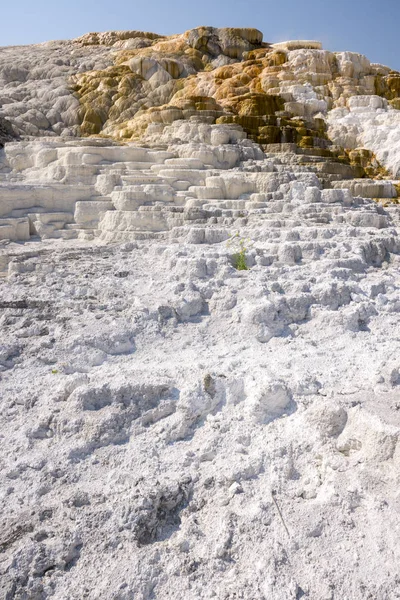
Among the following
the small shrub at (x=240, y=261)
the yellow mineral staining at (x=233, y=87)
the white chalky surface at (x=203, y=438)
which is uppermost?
the yellow mineral staining at (x=233, y=87)

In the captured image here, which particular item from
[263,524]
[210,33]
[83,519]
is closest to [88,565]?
[83,519]

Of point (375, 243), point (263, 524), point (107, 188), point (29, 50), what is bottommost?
point (263, 524)

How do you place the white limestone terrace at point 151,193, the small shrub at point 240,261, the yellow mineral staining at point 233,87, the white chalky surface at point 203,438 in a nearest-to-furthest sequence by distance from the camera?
1. the white chalky surface at point 203,438
2. the small shrub at point 240,261
3. the white limestone terrace at point 151,193
4. the yellow mineral staining at point 233,87

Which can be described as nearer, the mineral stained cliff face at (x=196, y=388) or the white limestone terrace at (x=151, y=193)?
the mineral stained cliff face at (x=196, y=388)

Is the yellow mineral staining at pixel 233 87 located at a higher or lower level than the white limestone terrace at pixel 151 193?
higher

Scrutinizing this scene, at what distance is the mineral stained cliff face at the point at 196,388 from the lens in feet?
5.46

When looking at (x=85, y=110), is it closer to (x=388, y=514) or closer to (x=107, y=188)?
(x=107, y=188)

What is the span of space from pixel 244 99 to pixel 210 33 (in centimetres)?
873

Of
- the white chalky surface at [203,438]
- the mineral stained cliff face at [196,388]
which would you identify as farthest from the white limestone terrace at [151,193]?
the white chalky surface at [203,438]

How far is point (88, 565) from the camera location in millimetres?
1670

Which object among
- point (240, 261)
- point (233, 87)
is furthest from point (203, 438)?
point (233, 87)

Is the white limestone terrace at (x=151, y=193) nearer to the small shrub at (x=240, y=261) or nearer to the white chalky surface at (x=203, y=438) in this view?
the small shrub at (x=240, y=261)

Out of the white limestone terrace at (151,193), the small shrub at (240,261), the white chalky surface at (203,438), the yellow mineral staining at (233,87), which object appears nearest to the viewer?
the white chalky surface at (203,438)

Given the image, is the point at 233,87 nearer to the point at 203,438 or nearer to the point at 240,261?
the point at 240,261
